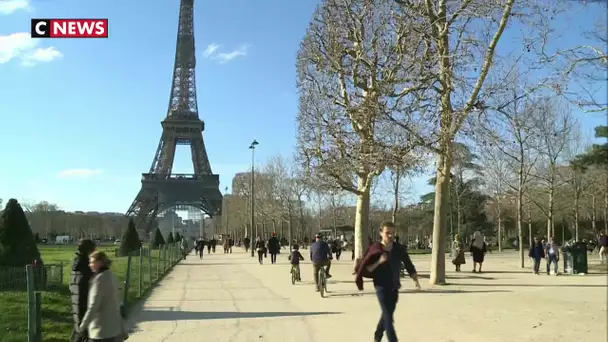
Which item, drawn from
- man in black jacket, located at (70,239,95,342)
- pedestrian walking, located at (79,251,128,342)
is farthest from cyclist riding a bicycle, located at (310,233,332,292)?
pedestrian walking, located at (79,251,128,342)

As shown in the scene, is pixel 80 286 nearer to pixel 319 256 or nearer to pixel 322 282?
pixel 322 282

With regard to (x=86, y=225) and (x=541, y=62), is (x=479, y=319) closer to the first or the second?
(x=541, y=62)

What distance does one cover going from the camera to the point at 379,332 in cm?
833

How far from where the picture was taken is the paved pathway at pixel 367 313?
9992mm

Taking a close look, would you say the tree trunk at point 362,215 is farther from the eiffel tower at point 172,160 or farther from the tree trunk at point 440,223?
the eiffel tower at point 172,160

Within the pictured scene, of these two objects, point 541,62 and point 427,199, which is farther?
point 427,199

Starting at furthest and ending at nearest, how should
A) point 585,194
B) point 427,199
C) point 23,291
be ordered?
point 427,199
point 585,194
point 23,291

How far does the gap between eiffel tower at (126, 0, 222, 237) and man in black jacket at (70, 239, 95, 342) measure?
260 feet

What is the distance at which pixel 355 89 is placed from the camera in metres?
22.0

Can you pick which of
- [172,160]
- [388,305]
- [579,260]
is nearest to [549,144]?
[579,260]

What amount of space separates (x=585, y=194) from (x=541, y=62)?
24.9 metres

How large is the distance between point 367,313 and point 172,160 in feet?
284

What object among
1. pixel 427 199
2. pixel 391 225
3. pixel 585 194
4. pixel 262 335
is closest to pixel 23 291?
pixel 262 335

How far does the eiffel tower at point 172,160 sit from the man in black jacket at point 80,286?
79.2 meters
